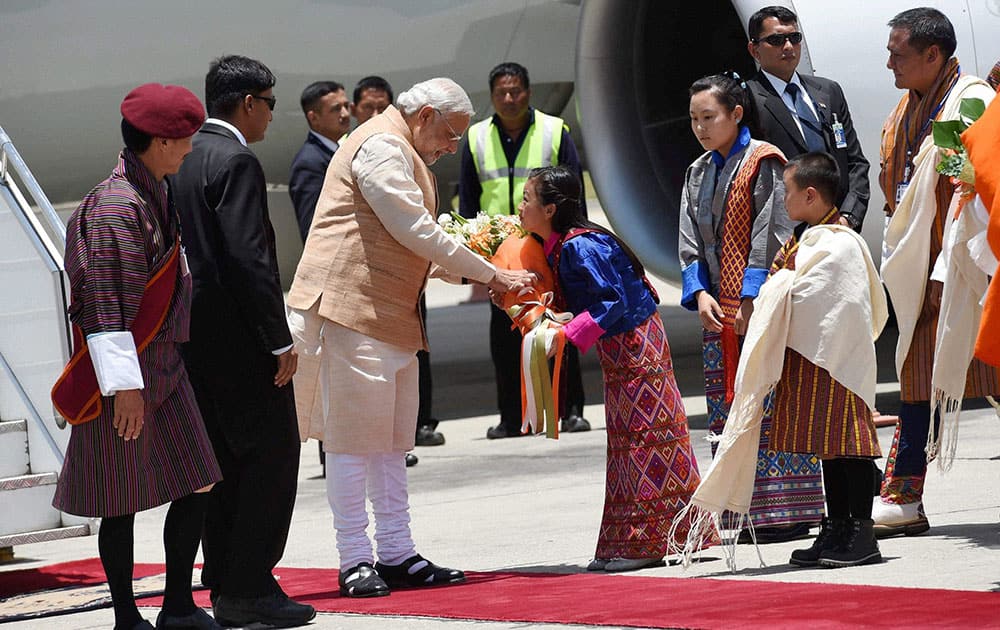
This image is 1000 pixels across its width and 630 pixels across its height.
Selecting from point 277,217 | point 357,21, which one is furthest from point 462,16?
point 277,217

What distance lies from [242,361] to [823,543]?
5.42ft

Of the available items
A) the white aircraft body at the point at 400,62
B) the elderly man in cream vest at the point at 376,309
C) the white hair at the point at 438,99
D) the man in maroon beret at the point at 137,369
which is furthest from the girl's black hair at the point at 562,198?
the white aircraft body at the point at 400,62

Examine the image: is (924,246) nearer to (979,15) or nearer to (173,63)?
(979,15)

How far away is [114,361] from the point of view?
4008 millimetres

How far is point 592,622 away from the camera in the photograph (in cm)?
403

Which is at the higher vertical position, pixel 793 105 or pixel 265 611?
pixel 793 105

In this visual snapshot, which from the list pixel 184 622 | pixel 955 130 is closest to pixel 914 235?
pixel 955 130

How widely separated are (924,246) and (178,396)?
2.21m

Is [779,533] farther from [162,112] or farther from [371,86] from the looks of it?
[371,86]

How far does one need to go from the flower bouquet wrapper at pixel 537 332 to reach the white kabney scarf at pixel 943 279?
99 cm

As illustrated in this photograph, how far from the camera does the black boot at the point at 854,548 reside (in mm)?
4621

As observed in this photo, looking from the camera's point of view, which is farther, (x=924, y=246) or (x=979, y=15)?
(x=979, y=15)

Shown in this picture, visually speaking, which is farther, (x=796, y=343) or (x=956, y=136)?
(x=796, y=343)

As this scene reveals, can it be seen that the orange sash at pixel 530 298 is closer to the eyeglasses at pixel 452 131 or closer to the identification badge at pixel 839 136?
the eyeglasses at pixel 452 131
